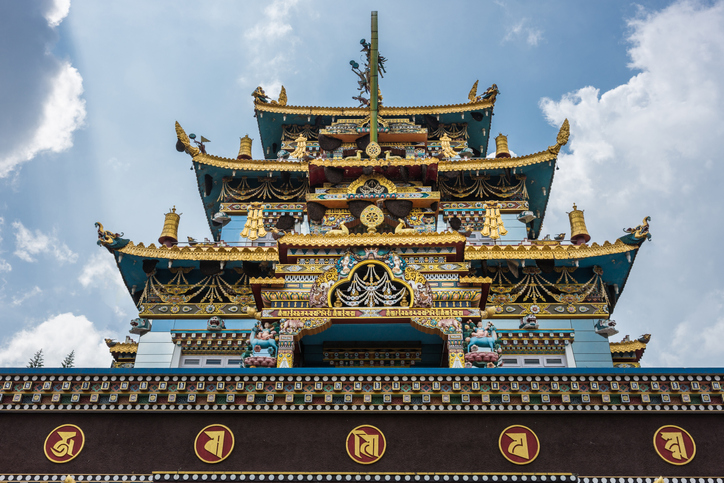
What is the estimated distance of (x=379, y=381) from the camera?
11602mm

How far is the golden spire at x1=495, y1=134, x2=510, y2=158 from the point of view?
2692 cm

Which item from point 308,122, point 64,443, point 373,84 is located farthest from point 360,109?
point 64,443

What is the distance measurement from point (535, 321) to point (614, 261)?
9.02 feet

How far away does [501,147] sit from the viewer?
89.7 feet

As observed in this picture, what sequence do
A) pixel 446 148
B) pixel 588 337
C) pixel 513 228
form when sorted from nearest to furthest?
pixel 588 337 < pixel 513 228 < pixel 446 148

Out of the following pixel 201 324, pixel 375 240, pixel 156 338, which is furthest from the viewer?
pixel 201 324

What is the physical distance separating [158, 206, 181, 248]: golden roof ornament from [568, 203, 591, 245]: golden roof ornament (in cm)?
1224

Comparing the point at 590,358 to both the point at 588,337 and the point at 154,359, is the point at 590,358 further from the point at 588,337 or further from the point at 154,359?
the point at 154,359

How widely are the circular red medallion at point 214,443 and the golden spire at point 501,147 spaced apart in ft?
60.8

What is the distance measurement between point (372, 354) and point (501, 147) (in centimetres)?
1434

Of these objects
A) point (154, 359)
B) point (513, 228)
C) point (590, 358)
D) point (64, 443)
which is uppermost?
point (513, 228)

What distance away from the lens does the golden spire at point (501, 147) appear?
26919 millimetres

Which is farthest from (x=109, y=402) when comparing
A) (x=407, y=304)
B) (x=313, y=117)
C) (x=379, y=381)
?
(x=313, y=117)

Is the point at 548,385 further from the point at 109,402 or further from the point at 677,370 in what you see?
the point at 109,402
